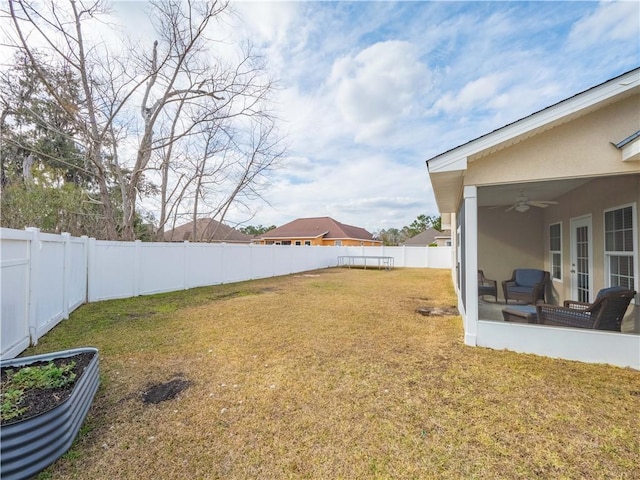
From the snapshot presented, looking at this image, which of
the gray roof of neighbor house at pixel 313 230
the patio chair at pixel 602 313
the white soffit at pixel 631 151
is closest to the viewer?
the white soffit at pixel 631 151

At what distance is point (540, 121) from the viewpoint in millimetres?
3951

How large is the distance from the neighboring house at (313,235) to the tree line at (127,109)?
1642 centimetres

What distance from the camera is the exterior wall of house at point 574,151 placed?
384 centimetres

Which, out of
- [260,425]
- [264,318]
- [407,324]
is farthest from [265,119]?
[260,425]

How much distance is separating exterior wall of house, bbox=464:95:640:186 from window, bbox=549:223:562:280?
12.8 feet

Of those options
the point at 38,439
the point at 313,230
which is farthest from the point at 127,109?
the point at 313,230

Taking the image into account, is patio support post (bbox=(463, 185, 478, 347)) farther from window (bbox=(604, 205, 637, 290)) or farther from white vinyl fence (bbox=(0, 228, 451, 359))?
white vinyl fence (bbox=(0, 228, 451, 359))

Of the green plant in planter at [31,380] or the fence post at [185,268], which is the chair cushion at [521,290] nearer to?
the green plant in planter at [31,380]

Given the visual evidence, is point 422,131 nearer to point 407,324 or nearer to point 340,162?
point 340,162

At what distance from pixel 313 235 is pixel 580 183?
2587 centimetres

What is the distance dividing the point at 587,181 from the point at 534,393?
14.9 ft

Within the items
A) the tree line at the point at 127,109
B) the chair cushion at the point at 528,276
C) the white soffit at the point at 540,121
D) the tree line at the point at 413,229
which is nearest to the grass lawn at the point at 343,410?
the white soffit at the point at 540,121

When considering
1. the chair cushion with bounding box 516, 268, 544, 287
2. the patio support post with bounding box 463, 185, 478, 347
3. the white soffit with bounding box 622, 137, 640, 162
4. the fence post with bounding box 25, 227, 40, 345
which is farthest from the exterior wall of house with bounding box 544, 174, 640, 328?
the fence post with bounding box 25, 227, 40, 345

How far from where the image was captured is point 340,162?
1727cm
